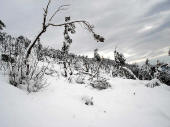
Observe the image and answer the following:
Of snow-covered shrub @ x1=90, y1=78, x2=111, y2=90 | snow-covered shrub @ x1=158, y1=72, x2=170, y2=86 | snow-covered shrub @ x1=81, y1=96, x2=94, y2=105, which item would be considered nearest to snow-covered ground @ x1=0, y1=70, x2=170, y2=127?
→ snow-covered shrub @ x1=81, y1=96, x2=94, y2=105

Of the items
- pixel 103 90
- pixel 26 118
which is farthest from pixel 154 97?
pixel 26 118

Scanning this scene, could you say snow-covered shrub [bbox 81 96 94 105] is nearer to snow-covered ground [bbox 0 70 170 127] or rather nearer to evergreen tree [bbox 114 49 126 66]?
snow-covered ground [bbox 0 70 170 127]

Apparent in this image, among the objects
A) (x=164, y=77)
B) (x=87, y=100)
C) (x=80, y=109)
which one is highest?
(x=87, y=100)

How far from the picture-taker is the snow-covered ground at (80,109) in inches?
148

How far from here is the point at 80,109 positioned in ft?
17.5

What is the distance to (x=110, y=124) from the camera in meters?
4.62

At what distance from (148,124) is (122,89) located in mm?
3572

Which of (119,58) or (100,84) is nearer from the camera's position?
(100,84)

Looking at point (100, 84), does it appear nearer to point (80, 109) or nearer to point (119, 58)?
point (80, 109)

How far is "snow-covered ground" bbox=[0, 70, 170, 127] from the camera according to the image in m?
3.76

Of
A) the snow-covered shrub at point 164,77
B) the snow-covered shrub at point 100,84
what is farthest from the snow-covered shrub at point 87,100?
the snow-covered shrub at point 164,77

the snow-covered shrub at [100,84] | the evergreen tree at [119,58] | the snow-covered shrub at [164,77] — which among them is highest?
the evergreen tree at [119,58]

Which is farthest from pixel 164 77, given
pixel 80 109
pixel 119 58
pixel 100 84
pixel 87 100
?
pixel 80 109

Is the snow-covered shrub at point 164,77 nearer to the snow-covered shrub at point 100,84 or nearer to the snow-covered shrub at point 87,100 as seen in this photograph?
the snow-covered shrub at point 100,84
